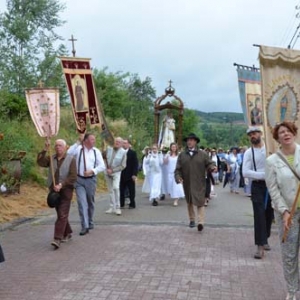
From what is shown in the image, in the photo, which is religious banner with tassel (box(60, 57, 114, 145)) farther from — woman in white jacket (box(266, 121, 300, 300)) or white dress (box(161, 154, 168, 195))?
woman in white jacket (box(266, 121, 300, 300))

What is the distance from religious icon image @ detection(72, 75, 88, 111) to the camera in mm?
11070

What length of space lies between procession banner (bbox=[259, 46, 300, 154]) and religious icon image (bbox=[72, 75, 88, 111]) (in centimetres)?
516

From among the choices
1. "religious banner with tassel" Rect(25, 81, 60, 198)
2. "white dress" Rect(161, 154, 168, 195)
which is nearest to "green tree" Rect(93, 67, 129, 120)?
"white dress" Rect(161, 154, 168, 195)

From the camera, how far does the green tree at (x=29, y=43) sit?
29.0m

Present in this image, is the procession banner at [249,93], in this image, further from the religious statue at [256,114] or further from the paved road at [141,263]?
the paved road at [141,263]

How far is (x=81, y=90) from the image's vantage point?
11164mm

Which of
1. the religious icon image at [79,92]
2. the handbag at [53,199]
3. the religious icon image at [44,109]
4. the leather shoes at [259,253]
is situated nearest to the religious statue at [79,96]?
the religious icon image at [79,92]

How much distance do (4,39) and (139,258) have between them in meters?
28.4

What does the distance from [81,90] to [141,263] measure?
5.56 metres

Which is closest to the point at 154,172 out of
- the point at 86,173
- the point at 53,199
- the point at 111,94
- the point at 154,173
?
the point at 154,173

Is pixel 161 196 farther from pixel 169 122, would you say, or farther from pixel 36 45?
pixel 36 45

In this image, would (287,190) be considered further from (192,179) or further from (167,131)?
(167,131)

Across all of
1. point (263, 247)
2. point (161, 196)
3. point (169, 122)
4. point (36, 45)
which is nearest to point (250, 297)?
point (263, 247)

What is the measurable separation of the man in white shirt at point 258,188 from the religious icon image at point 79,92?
483 centimetres
